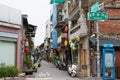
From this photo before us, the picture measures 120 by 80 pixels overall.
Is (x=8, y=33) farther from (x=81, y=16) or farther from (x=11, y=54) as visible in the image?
(x=81, y=16)

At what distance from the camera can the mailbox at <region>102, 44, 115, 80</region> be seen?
24.1 m

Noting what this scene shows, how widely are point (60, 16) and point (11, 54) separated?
41977 mm

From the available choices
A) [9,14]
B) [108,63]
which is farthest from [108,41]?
[9,14]

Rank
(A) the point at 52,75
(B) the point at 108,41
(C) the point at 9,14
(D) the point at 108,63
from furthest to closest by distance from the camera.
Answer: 1. (A) the point at 52,75
2. (B) the point at 108,41
3. (C) the point at 9,14
4. (D) the point at 108,63

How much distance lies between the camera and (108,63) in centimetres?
2423

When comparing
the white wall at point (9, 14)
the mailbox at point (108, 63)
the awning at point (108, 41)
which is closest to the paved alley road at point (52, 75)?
the awning at point (108, 41)

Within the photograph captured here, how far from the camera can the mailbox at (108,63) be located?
24.1 meters

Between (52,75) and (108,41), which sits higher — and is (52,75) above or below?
below

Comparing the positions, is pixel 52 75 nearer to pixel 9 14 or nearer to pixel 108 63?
pixel 9 14

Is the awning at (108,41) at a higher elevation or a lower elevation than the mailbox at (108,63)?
higher

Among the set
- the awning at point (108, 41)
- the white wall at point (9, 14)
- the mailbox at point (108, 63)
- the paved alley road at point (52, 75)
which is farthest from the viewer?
the paved alley road at point (52, 75)

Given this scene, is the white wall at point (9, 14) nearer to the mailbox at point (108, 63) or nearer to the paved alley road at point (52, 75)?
the paved alley road at point (52, 75)

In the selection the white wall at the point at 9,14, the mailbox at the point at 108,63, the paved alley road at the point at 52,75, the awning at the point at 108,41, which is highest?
the white wall at the point at 9,14

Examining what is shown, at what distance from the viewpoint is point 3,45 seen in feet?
83.5
